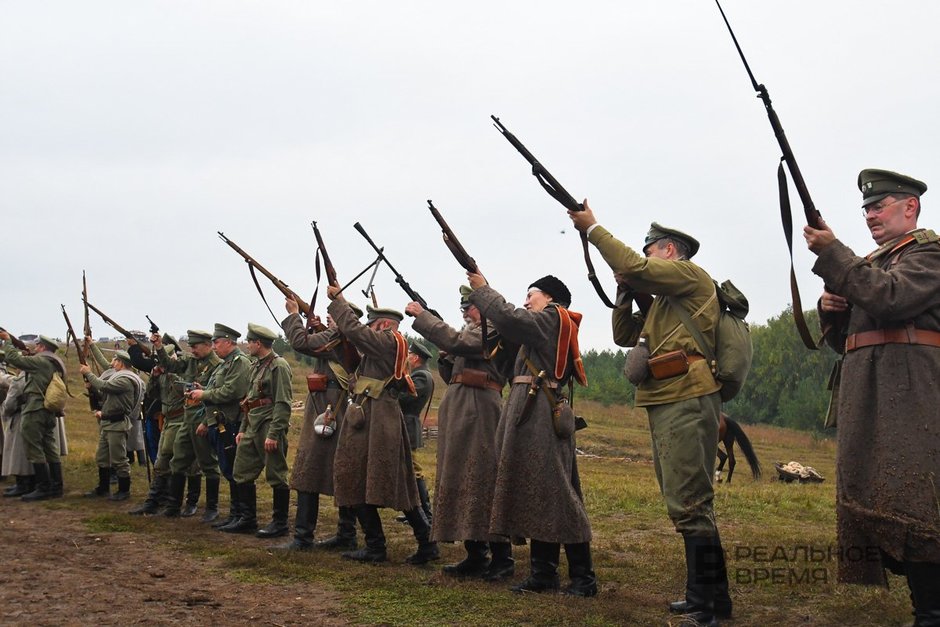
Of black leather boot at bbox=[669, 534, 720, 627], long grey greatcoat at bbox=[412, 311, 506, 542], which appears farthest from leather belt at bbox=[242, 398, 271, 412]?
black leather boot at bbox=[669, 534, 720, 627]

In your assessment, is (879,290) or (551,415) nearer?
(879,290)

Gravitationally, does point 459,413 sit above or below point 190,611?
above

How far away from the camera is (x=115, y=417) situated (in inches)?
559

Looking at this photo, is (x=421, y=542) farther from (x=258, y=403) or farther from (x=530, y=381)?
(x=258, y=403)

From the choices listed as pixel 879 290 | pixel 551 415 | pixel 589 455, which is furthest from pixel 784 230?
pixel 589 455

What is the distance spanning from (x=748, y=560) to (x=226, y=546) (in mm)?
5077

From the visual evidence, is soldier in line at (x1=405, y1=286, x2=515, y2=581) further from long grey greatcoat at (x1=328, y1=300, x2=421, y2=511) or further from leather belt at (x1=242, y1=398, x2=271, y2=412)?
leather belt at (x1=242, y1=398, x2=271, y2=412)

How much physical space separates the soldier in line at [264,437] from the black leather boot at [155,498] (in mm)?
2147

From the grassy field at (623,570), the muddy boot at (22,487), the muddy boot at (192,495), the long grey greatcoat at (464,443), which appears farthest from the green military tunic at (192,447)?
the long grey greatcoat at (464,443)

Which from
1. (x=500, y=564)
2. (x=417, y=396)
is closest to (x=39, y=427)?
(x=417, y=396)

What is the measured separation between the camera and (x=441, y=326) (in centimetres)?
789

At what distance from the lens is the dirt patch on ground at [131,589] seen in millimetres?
6512

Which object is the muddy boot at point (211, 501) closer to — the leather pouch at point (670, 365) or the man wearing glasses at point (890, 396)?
the leather pouch at point (670, 365)

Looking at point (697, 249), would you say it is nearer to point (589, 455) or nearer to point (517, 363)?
point (517, 363)
